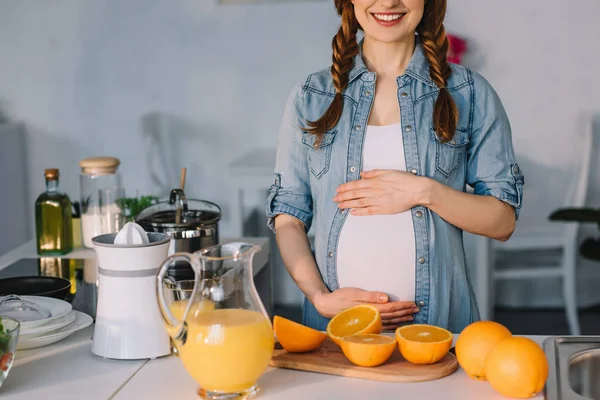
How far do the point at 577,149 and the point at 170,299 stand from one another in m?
3.39

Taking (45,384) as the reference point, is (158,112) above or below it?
above

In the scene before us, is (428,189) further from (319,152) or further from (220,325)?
(220,325)

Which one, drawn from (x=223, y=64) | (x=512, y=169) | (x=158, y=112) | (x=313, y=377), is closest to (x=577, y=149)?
(x=223, y=64)

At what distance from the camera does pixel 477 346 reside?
4.09 ft

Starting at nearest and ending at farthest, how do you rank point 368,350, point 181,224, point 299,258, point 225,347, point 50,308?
point 225,347
point 368,350
point 50,308
point 299,258
point 181,224

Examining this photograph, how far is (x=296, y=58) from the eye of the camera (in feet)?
14.1

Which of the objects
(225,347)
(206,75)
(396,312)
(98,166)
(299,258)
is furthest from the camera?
(206,75)

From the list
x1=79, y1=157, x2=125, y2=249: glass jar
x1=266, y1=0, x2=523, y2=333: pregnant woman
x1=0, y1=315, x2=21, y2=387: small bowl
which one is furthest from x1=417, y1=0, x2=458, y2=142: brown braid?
x1=79, y1=157, x2=125, y2=249: glass jar

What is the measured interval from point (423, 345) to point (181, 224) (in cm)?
87

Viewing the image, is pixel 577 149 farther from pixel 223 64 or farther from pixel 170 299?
pixel 170 299

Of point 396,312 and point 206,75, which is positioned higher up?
point 206,75

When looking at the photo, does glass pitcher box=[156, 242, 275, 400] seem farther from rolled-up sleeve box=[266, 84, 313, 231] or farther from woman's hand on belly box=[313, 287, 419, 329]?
rolled-up sleeve box=[266, 84, 313, 231]

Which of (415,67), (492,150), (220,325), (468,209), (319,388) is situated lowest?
(319,388)

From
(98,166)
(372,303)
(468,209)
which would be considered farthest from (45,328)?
(98,166)
